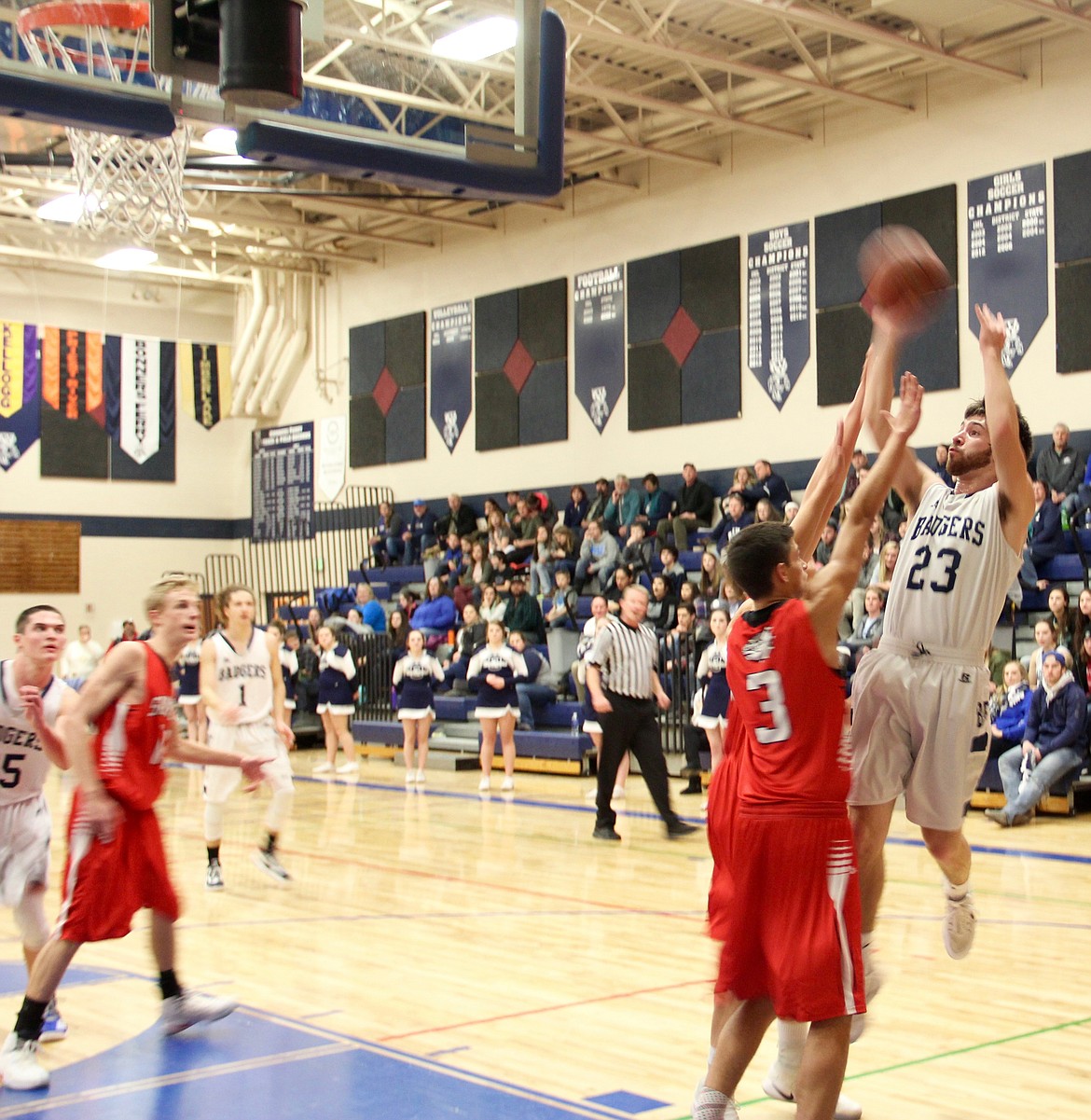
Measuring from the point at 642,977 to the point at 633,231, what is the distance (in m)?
14.3

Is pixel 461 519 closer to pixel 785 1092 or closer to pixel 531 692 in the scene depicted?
pixel 531 692

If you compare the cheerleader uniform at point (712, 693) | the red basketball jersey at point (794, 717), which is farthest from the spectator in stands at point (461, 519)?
the red basketball jersey at point (794, 717)

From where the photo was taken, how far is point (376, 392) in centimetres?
2277

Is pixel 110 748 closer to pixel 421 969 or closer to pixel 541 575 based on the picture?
pixel 421 969

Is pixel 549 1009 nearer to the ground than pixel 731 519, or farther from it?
nearer to the ground

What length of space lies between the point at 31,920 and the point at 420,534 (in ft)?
50.2

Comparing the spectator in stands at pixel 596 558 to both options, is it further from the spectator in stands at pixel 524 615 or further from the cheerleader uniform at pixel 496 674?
the cheerleader uniform at pixel 496 674

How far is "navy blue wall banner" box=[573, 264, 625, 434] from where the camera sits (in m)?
19.0

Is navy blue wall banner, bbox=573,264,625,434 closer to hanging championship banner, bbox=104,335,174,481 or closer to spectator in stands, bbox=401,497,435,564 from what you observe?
spectator in stands, bbox=401,497,435,564

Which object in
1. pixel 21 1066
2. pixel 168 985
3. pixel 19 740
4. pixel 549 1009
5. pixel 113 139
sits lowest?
pixel 549 1009

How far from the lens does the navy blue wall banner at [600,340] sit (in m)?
19.0

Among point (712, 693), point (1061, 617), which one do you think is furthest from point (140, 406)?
point (1061, 617)

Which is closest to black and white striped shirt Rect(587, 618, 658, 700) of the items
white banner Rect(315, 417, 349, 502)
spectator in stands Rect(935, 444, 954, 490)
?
spectator in stands Rect(935, 444, 954, 490)

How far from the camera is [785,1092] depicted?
4223 millimetres
